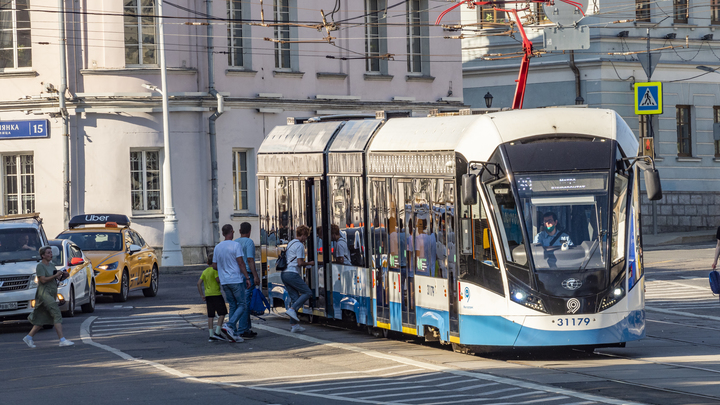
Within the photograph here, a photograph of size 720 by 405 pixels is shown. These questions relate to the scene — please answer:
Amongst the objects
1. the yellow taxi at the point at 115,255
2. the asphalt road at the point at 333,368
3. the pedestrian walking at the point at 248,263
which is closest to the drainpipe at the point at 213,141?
the yellow taxi at the point at 115,255

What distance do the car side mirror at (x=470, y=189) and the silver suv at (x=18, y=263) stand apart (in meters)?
8.45

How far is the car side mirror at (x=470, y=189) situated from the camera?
12.9 m

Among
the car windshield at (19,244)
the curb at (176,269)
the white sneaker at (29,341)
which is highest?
the car windshield at (19,244)

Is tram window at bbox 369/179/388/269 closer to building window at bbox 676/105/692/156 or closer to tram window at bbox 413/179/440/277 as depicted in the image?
tram window at bbox 413/179/440/277

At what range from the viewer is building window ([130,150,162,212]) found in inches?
1312

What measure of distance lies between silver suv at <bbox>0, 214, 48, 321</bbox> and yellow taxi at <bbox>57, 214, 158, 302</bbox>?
9.80 feet

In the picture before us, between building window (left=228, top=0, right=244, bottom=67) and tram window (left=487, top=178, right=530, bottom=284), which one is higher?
building window (left=228, top=0, right=244, bottom=67)

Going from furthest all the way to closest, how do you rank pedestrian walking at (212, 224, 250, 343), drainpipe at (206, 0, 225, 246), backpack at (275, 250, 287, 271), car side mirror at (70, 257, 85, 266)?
drainpipe at (206, 0, 225, 246) < car side mirror at (70, 257, 85, 266) < backpack at (275, 250, 287, 271) < pedestrian walking at (212, 224, 250, 343)

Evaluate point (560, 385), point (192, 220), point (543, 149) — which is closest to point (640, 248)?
point (543, 149)

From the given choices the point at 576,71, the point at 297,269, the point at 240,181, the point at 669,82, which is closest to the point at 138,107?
the point at 240,181

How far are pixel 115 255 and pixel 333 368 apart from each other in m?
11.9

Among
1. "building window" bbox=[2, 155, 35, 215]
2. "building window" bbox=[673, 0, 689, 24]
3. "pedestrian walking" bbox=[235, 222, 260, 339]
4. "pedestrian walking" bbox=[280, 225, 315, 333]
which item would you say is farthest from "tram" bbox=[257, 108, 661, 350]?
"building window" bbox=[673, 0, 689, 24]

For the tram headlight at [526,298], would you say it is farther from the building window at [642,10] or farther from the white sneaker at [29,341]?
the building window at [642,10]

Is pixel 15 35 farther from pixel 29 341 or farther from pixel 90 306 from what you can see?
pixel 29 341
